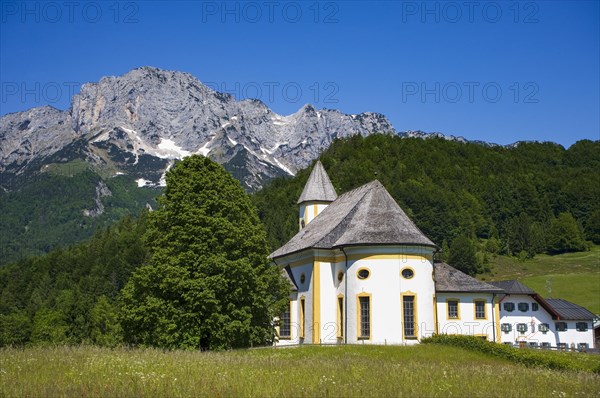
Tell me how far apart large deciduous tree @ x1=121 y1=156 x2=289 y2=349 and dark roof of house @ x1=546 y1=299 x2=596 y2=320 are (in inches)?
1566

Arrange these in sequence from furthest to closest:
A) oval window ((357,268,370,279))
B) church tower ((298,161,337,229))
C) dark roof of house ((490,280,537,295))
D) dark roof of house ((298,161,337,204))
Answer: dark roof of house ((490,280,537,295)) → dark roof of house ((298,161,337,204)) → church tower ((298,161,337,229)) → oval window ((357,268,370,279))

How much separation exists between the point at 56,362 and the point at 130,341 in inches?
716

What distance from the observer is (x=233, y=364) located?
2005cm

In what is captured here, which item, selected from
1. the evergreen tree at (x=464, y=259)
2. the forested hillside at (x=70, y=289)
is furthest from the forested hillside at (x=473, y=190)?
the forested hillside at (x=70, y=289)

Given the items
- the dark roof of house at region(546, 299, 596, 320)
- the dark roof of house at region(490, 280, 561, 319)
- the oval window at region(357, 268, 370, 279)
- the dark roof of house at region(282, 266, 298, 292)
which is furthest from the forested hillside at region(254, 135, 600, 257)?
the oval window at region(357, 268, 370, 279)

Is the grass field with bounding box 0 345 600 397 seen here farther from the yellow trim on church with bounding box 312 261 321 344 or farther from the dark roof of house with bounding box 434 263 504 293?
the dark roof of house with bounding box 434 263 504 293

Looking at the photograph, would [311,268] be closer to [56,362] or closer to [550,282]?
[56,362]

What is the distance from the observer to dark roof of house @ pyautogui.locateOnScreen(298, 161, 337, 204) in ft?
194

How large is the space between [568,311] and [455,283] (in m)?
25.6

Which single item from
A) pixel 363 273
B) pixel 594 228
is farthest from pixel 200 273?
pixel 594 228

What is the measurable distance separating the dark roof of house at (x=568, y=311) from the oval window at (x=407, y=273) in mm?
32421

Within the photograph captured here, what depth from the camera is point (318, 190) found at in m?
59.2

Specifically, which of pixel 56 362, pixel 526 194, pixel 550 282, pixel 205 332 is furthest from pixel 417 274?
pixel 526 194

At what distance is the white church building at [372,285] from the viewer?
39938 millimetres
